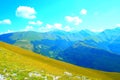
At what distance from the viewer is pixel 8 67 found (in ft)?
109

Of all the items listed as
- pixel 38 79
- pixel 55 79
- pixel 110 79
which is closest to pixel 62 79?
pixel 55 79

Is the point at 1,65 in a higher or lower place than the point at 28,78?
higher

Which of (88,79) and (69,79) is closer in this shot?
(69,79)

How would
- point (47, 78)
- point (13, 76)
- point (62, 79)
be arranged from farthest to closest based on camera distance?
point (62, 79) < point (47, 78) < point (13, 76)

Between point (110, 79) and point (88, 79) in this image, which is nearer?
point (88, 79)

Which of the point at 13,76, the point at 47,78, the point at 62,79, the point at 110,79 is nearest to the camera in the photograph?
the point at 13,76

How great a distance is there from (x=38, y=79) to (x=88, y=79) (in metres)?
15.1

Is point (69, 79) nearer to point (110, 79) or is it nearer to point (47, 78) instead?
point (47, 78)

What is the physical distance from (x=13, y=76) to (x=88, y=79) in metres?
18.3

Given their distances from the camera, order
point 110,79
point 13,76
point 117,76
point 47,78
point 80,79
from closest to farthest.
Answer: point 13,76 < point 47,78 < point 80,79 < point 110,79 < point 117,76

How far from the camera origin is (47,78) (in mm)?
32656

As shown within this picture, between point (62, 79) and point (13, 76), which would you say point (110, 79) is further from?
point (13, 76)

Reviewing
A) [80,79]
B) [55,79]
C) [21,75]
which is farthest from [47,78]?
[80,79]

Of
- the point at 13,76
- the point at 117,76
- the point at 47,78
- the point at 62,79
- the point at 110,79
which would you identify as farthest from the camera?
the point at 117,76
